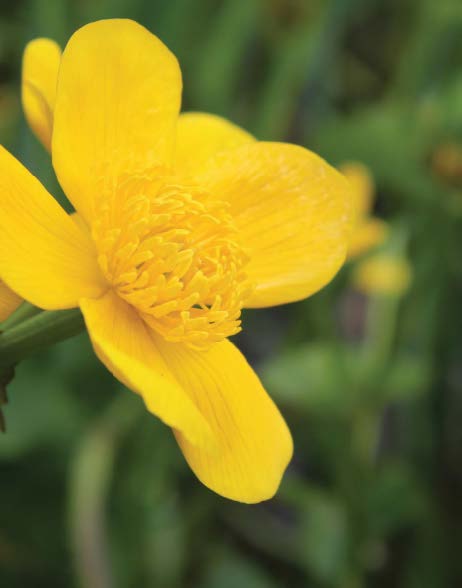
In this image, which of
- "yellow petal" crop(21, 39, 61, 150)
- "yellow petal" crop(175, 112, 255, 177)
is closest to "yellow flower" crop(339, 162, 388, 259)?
"yellow petal" crop(175, 112, 255, 177)

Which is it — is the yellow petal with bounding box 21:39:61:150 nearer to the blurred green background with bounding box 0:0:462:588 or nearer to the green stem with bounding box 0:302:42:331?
the green stem with bounding box 0:302:42:331

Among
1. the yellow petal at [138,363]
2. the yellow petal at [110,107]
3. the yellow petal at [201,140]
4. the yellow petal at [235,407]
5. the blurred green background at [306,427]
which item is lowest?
the blurred green background at [306,427]

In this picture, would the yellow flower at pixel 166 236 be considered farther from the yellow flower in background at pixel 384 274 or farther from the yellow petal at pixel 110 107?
the yellow flower in background at pixel 384 274

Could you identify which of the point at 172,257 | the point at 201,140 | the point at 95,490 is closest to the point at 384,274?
the point at 95,490

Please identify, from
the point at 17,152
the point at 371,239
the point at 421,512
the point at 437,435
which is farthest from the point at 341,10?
the point at 421,512

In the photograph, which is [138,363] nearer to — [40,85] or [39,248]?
[39,248]

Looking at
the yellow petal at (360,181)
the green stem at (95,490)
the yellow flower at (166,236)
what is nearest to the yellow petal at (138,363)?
the yellow flower at (166,236)

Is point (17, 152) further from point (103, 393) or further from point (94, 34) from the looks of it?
point (94, 34)
